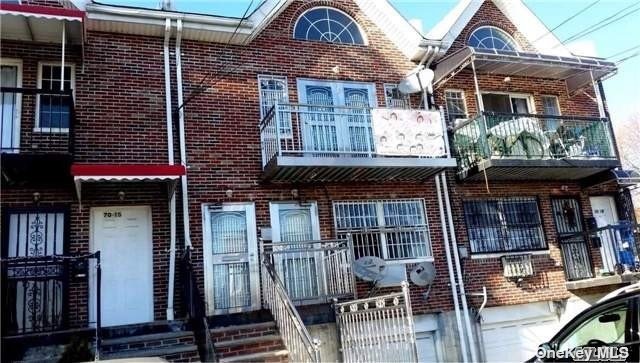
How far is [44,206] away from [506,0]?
11949mm

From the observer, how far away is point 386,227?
10.8m

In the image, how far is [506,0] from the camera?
44.5 ft

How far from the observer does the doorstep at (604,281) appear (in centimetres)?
1075

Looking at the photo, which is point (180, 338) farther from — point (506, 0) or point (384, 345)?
point (506, 0)

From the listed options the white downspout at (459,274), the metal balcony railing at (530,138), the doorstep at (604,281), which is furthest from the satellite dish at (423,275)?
the doorstep at (604,281)

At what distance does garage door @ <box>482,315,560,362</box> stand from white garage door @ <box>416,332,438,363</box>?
1.18 meters

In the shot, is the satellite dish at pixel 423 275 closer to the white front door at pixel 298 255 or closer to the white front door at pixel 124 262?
the white front door at pixel 298 255

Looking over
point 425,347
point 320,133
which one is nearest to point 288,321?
point 320,133

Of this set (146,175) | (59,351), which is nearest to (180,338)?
(59,351)

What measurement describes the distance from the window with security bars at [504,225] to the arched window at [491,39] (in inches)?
161

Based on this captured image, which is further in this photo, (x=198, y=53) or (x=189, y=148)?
(x=198, y=53)

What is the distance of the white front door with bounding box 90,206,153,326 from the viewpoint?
8.74 meters

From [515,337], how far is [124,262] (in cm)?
828

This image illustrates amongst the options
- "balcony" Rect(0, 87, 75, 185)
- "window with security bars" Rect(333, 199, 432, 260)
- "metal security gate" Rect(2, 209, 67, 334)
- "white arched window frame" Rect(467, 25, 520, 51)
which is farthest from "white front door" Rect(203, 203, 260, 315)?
"white arched window frame" Rect(467, 25, 520, 51)
